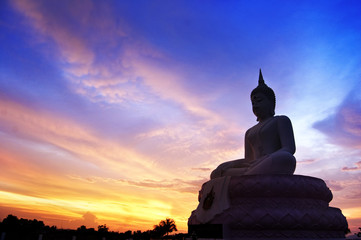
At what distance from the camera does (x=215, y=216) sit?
6.66 m

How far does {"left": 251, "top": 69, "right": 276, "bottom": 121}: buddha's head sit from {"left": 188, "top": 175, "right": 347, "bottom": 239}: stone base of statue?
119 inches

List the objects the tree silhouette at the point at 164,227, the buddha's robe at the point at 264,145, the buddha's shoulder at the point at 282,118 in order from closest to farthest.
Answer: the buddha's robe at the point at 264,145, the buddha's shoulder at the point at 282,118, the tree silhouette at the point at 164,227

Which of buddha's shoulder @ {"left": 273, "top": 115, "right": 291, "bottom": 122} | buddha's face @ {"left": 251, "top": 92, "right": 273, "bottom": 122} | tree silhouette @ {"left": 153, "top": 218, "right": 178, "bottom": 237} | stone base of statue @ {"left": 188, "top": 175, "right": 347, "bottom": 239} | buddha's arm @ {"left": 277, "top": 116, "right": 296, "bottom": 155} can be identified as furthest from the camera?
tree silhouette @ {"left": 153, "top": 218, "right": 178, "bottom": 237}

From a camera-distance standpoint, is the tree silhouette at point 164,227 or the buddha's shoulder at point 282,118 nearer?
the buddha's shoulder at point 282,118

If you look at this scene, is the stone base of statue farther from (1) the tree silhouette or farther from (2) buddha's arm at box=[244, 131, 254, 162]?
(1) the tree silhouette

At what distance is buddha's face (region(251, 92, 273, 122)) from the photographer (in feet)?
31.3

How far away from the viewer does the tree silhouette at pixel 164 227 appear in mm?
37275

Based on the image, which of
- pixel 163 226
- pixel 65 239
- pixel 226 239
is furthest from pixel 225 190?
pixel 163 226

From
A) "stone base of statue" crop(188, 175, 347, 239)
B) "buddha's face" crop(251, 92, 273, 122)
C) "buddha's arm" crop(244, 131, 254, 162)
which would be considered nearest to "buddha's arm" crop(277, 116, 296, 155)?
"buddha's face" crop(251, 92, 273, 122)

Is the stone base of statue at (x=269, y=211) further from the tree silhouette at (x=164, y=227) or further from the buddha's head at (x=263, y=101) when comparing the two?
the tree silhouette at (x=164, y=227)

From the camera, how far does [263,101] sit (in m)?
9.59

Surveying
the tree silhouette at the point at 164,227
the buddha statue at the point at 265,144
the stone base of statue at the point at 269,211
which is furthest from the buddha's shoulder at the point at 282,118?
the tree silhouette at the point at 164,227

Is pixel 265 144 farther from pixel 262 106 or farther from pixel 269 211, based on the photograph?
pixel 269 211

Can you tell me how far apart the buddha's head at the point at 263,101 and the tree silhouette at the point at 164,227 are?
103 feet
